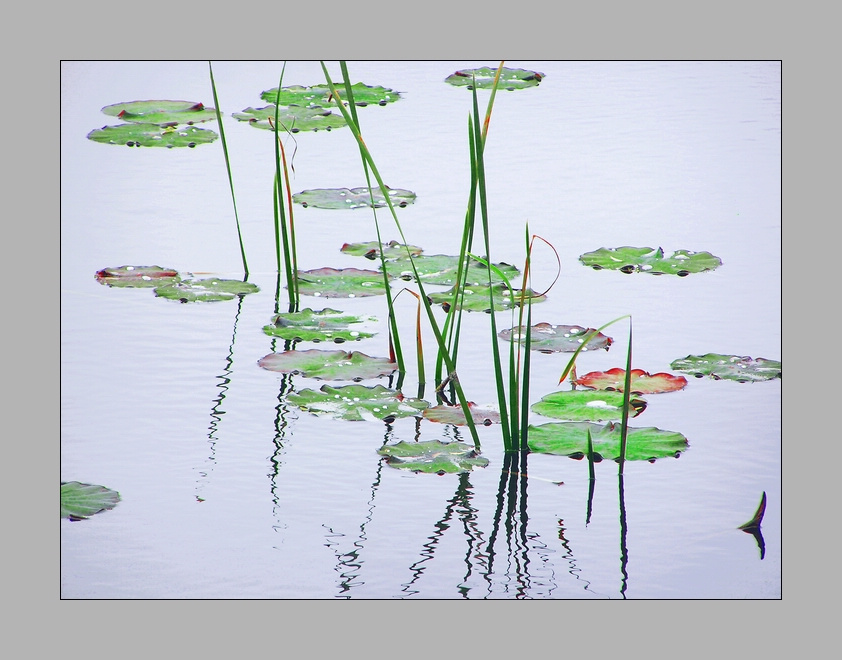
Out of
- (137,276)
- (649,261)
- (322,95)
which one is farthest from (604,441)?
(322,95)

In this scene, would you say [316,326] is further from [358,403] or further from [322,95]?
[322,95]

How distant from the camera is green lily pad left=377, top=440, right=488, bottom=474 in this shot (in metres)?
3.10

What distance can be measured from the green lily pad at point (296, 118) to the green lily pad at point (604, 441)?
349cm

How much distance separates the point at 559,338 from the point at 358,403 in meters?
0.85

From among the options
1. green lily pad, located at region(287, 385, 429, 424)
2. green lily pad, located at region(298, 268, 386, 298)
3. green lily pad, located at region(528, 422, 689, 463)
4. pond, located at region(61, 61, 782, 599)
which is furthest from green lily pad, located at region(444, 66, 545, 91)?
green lily pad, located at region(528, 422, 689, 463)

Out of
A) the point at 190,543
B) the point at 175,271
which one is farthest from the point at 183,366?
the point at 190,543

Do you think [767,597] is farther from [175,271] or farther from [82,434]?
[175,271]

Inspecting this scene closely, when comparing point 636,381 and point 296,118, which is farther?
point 296,118

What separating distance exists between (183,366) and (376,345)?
0.69m

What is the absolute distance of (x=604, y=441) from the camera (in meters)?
3.17

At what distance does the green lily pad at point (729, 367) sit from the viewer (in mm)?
3695

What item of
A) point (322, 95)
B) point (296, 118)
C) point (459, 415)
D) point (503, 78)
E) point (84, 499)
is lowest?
point (84, 499)

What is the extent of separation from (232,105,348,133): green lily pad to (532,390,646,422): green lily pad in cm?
330

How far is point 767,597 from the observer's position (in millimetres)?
2721
